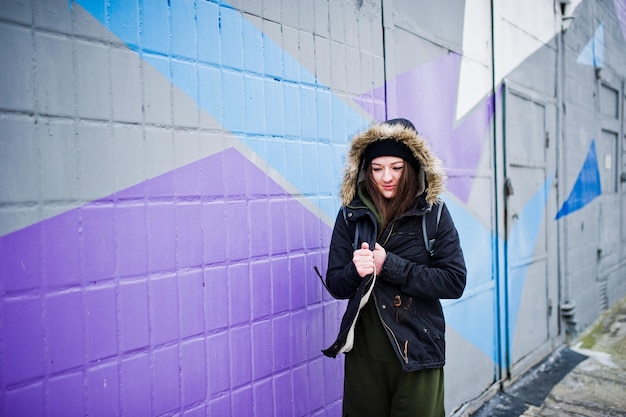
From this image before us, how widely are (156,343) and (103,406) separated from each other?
Answer: 1.00ft

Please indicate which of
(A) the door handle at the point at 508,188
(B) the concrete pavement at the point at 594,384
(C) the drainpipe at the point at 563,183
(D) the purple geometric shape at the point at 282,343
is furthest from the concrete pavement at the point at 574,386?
(D) the purple geometric shape at the point at 282,343

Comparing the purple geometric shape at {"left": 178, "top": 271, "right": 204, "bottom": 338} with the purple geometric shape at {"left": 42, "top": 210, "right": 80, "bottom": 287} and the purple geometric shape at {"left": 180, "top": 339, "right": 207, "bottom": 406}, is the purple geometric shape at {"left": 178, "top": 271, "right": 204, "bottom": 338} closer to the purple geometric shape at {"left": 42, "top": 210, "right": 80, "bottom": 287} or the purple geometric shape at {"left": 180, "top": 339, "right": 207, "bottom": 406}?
the purple geometric shape at {"left": 180, "top": 339, "right": 207, "bottom": 406}

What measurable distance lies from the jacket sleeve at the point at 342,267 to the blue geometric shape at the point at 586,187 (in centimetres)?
452

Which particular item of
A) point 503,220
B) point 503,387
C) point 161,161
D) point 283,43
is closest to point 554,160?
point 503,220

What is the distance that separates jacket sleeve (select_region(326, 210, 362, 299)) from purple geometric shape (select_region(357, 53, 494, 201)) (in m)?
1.32

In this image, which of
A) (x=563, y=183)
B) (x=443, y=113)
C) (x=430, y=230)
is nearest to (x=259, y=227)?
(x=430, y=230)

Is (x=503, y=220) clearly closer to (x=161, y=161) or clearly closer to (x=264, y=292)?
(x=264, y=292)

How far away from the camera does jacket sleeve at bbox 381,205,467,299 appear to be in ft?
6.89

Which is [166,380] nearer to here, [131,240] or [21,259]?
[131,240]

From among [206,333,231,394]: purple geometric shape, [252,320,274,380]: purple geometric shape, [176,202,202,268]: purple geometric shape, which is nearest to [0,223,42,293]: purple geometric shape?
[176,202,202,268]: purple geometric shape

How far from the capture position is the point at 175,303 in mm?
2139

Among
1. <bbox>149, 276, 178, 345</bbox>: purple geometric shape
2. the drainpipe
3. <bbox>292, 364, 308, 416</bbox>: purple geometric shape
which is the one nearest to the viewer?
<bbox>149, 276, 178, 345</bbox>: purple geometric shape

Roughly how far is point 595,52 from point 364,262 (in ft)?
22.4

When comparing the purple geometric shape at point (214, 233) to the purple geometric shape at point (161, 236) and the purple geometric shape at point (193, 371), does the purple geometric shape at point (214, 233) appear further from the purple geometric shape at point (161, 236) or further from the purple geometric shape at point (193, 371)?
the purple geometric shape at point (193, 371)
